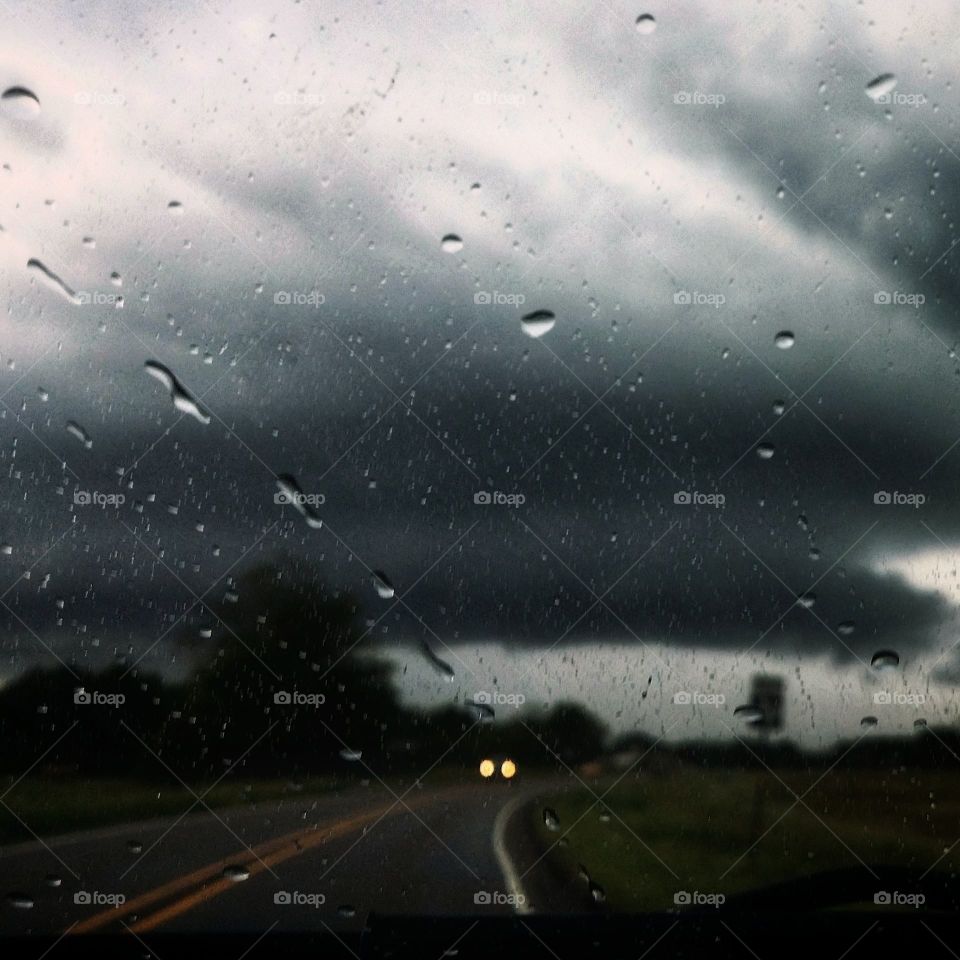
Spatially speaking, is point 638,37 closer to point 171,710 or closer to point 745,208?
point 745,208

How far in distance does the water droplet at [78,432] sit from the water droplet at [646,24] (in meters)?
1.21

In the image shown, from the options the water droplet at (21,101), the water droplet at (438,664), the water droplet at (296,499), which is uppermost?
the water droplet at (21,101)

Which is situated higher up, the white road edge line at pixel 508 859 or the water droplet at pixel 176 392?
the water droplet at pixel 176 392

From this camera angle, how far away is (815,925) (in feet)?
5.63

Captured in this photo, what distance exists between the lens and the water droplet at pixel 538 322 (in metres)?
1.76

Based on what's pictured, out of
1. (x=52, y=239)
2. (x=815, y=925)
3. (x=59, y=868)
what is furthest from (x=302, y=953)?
(x=52, y=239)

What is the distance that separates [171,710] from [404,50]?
1.23 m

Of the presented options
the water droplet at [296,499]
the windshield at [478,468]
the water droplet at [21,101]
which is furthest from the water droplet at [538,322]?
the water droplet at [21,101]

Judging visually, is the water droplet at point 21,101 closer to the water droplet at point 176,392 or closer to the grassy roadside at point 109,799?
the water droplet at point 176,392

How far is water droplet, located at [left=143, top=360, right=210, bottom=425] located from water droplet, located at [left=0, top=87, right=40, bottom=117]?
501mm

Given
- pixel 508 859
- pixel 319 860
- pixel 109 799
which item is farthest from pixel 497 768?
pixel 109 799

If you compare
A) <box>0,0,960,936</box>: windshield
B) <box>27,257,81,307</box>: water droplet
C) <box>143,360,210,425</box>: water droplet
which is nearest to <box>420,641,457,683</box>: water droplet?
<box>0,0,960,936</box>: windshield

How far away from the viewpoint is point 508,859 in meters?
1.72

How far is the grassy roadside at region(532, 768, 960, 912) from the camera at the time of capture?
1704 millimetres
